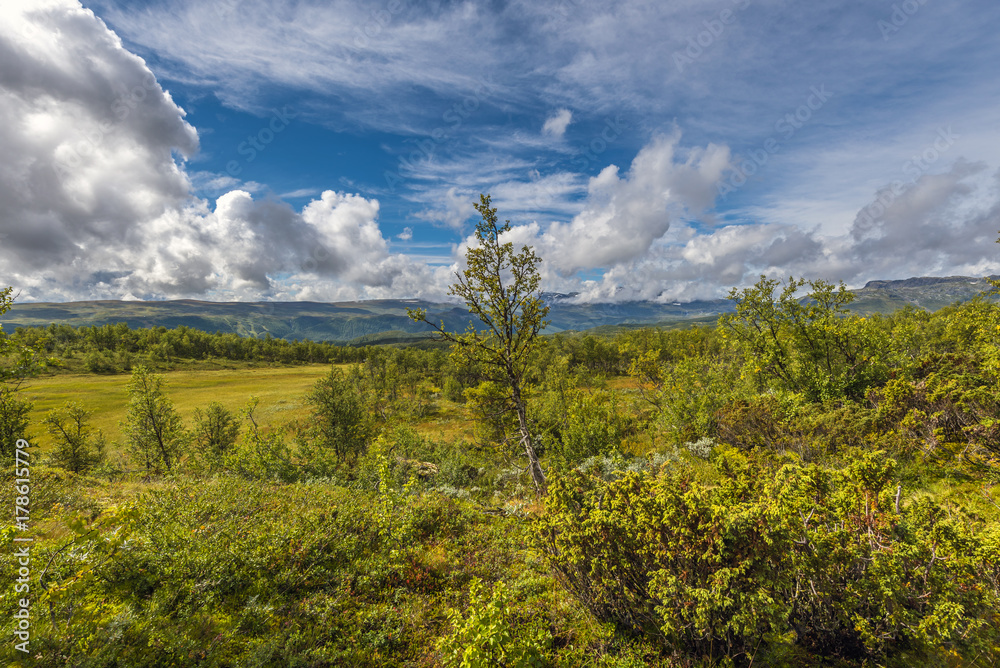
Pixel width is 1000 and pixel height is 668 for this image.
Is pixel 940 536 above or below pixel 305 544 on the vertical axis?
above

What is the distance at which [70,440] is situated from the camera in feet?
76.3

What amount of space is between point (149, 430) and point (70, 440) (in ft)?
12.4

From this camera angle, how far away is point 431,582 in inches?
319

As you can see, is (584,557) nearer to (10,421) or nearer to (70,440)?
(10,421)

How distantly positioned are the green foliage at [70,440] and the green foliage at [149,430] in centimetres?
205

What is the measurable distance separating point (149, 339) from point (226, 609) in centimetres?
20726

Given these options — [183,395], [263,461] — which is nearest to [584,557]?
[263,461]

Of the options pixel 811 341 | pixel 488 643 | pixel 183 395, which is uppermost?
pixel 811 341

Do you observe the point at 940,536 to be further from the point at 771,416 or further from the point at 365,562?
the point at 771,416

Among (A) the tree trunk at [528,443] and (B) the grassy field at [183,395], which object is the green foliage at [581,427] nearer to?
(A) the tree trunk at [528,443]

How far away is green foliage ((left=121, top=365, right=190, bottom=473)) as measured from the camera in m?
25.5

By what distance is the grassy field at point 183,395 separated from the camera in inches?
2201

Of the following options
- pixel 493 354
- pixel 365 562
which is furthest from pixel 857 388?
pixel 365 562

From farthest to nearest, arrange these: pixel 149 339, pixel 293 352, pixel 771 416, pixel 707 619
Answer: pixel 293 352
pixel 149 339
pixel 771 416
pixel 707 619
